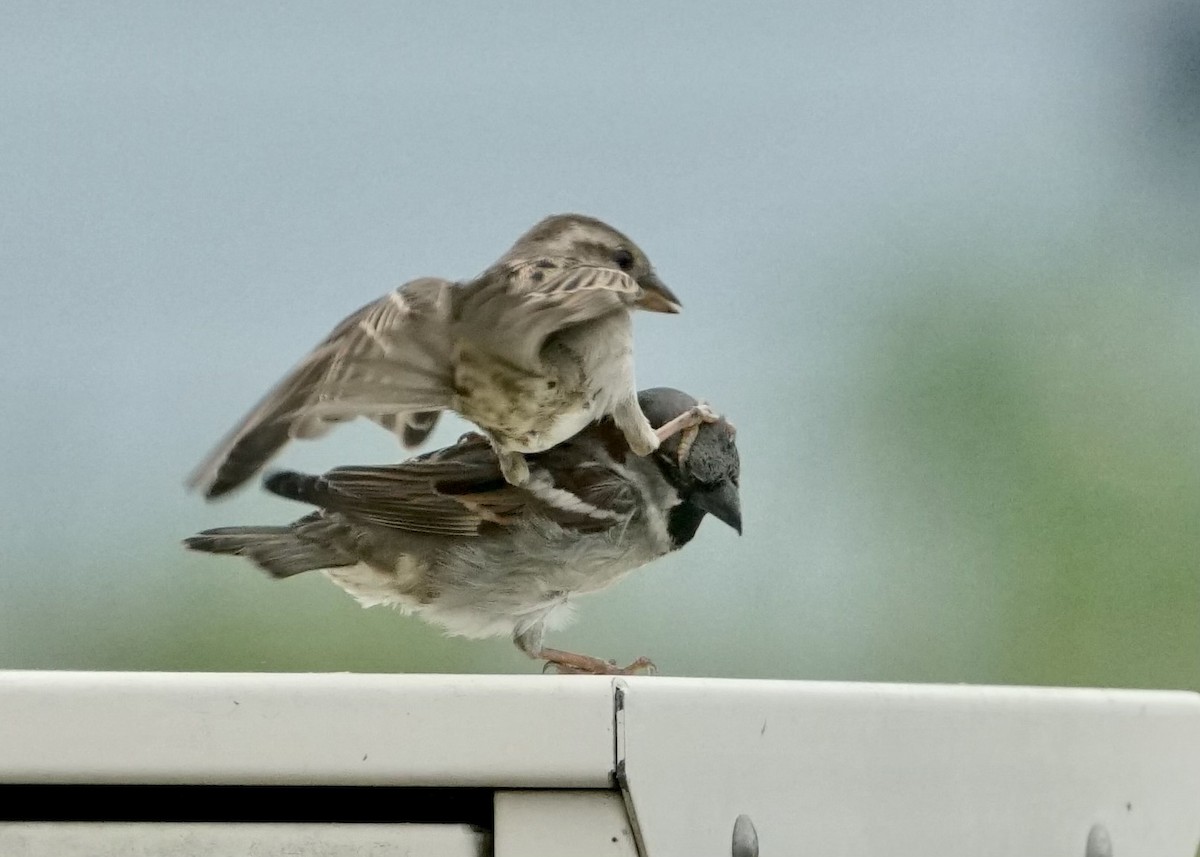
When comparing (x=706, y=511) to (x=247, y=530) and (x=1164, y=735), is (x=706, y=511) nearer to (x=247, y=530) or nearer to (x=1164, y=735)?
(x=247, y=530)

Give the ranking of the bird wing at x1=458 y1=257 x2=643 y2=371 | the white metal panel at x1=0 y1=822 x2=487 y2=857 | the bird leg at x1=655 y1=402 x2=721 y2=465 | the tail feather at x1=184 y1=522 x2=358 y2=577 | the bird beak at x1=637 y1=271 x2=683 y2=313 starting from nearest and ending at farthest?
the white metal panel at x1=0 y1=822 x2=487 y2=857 → the bird wing at x1=458 y1=257 x2=643 y2=371 → the bird beak at x1=637 y1=271 x2=683 y2=313 → the bird leg at x1=655 y1=402 x2=721 y2=465 → the tail feather at x1=184 y1=522 x2=358 y2=577

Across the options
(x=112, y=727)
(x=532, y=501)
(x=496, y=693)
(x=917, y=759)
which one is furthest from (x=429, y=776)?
(x=532, y=501)

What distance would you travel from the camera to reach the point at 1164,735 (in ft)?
3.55

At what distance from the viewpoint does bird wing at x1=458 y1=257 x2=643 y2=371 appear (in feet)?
4.40

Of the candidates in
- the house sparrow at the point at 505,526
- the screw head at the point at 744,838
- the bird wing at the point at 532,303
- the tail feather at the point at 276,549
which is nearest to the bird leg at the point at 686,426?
the house sparrow at the point at 505,526

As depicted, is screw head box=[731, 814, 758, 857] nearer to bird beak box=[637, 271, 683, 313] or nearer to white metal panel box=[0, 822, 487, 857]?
white metal panel box=[0, 822, 487, 857]

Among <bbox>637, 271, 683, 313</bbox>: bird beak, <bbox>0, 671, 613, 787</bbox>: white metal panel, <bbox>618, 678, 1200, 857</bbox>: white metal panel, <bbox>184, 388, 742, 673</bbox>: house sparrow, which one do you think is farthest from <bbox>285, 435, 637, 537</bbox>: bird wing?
<bbox>0, 671, 613, 787</bbox>: white metal panel

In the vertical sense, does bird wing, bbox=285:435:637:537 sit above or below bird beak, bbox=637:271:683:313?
below

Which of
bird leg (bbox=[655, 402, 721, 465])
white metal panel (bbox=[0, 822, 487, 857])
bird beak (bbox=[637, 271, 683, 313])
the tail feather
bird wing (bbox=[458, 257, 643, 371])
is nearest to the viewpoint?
white metal panel (bbox=[0, 822, 487, 857])

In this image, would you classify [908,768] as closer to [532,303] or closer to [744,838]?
[744,838]

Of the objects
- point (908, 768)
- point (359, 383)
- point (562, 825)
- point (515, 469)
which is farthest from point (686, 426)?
point (562, 825)

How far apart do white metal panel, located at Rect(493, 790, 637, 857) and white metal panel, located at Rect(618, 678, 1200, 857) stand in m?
0.01

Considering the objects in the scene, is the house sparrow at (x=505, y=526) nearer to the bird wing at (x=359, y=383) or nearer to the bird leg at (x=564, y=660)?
the bird leg at (x=564, y=660)

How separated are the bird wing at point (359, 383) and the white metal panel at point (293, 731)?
0.53 m
